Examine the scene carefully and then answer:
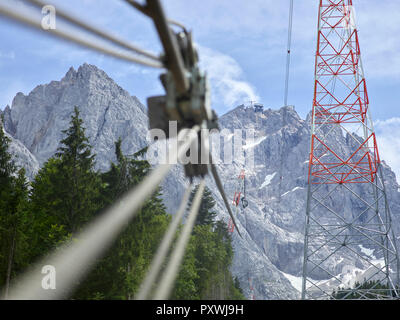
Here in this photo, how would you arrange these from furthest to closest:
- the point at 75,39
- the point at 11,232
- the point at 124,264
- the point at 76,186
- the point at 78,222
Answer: the point at 76,186 → the point at 78,222 → the point at 124,264 → the point at 11,232 → the point at 75,39

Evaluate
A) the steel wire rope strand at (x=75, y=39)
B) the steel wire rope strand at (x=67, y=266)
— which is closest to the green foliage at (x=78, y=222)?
the steel wire rope strand at (x=67, y=266)

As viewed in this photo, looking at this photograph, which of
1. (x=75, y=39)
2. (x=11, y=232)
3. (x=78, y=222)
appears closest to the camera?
(x=75, y=39)

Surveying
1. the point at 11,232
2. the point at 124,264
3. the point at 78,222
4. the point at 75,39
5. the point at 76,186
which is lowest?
the point at 124,264

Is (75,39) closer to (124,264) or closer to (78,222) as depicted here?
(124,264)

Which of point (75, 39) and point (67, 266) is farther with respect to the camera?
point (67, 266)

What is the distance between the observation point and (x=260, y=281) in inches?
6363

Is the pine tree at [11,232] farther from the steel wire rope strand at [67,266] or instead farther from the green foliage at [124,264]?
the green foliage at [124,264]

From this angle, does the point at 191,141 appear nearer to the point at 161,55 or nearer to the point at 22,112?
the point at 161,55

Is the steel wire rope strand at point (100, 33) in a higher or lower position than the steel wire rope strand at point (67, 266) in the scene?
higher

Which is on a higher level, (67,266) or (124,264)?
(67,266)

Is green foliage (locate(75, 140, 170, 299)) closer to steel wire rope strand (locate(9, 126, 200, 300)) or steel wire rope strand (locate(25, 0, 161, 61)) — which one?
steel wire rope strand (locate(9, 126, 200, 300))

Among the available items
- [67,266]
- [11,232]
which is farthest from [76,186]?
[67,266]
